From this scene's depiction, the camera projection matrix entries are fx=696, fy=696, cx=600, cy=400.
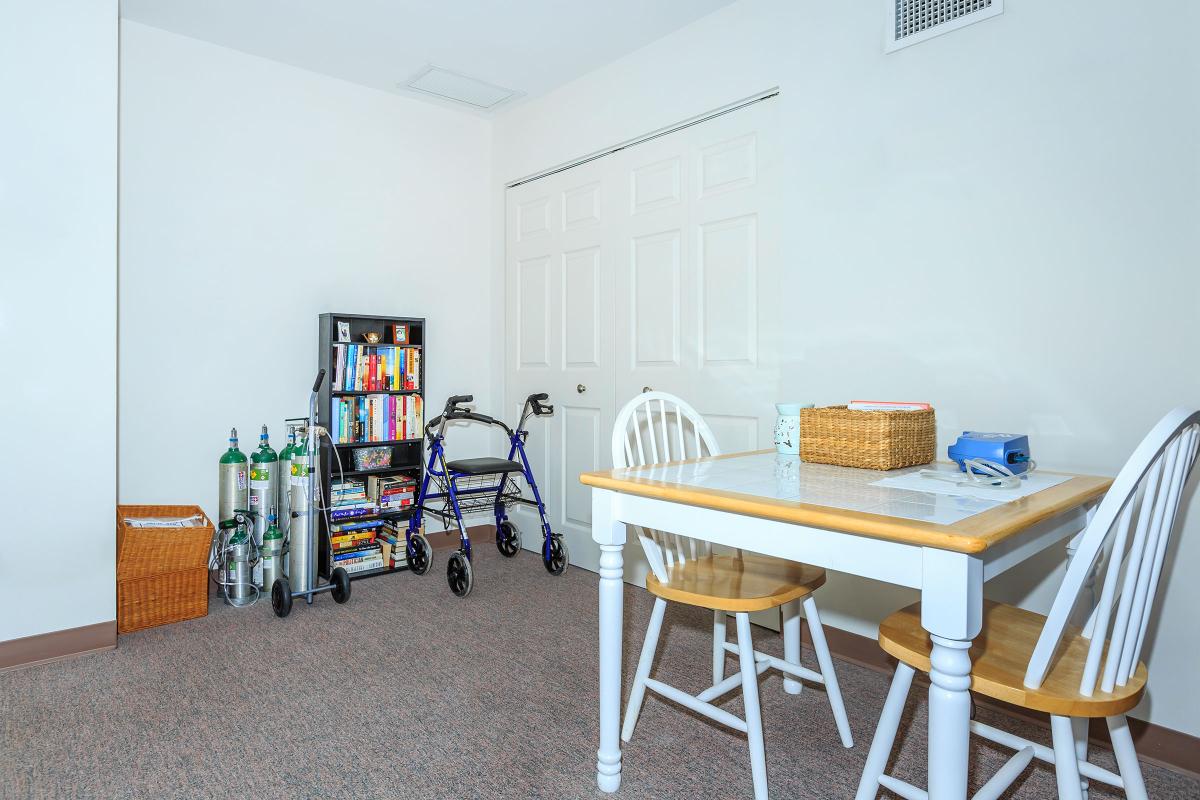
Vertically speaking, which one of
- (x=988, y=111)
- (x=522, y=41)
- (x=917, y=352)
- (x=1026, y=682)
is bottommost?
(x=1026, y=682)

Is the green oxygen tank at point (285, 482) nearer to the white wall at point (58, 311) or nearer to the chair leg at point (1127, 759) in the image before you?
the white wall at point (58, 311)

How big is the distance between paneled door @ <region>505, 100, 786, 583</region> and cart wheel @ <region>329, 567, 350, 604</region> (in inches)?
48.1

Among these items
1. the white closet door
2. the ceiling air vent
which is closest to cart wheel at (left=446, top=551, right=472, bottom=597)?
the white closet door

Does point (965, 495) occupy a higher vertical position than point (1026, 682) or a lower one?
higher

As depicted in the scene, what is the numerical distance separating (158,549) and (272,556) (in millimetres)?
486

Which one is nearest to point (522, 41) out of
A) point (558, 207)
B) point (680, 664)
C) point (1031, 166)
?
point (558, 207)

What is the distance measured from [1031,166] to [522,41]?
7.47 feet

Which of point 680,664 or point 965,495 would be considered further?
point 680,664

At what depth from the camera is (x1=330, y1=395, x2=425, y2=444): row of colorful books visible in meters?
3.49

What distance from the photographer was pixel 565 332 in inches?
151

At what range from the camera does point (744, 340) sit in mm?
2932

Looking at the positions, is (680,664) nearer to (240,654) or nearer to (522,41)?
(240,654)

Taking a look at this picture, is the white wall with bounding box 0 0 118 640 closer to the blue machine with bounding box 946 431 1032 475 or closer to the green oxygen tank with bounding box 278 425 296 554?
the green oxygen tank with bounding box 278 425 296 554

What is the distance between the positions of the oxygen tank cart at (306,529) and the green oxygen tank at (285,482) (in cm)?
9
